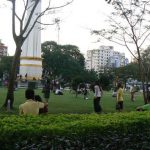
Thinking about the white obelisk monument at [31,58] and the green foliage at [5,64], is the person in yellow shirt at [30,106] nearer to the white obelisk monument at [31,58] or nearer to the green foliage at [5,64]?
the white obelisk monument at [31,58]

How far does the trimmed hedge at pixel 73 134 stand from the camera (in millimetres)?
5953

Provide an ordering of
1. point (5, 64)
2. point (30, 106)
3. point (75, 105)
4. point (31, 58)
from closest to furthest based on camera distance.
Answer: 1. point (30, 106)
2. point (75, 105)
3. point (31, 58)
4. point (5, 64)

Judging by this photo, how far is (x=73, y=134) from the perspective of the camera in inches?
255

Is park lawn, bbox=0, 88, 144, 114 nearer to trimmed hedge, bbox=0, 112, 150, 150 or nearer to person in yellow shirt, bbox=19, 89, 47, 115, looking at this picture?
person in yellow shirt, bbox=19, 89, 47, 115

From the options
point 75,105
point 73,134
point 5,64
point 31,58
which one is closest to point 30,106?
point 73,134

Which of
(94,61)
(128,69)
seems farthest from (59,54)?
(94,61)

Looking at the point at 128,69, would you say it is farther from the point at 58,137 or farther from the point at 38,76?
the point at 58,137

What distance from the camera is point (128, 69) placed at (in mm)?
93500

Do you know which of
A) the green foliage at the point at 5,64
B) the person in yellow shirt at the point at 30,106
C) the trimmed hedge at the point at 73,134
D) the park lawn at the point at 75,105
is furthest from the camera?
the green foliage at the point at 5,64

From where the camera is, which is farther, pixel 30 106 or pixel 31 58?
pixel 31 58

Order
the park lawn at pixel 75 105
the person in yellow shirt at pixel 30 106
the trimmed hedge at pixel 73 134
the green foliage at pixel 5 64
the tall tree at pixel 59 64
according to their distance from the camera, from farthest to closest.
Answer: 1. the tall tree at pixel 59 64
2. the green foliage at pixel 5 64
3. the park lawn at pixel 75 105
4. the person in yellow shirt at pixel 30 106
5. the trimmed hedge at pixel 73 134

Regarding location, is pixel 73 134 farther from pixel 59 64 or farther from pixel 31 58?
pixel 59 64

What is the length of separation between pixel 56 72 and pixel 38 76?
74.9ft

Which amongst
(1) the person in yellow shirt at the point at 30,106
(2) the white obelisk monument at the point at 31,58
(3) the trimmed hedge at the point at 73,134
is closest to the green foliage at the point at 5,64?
(2) the white obelisk monument at the point at 31,58
